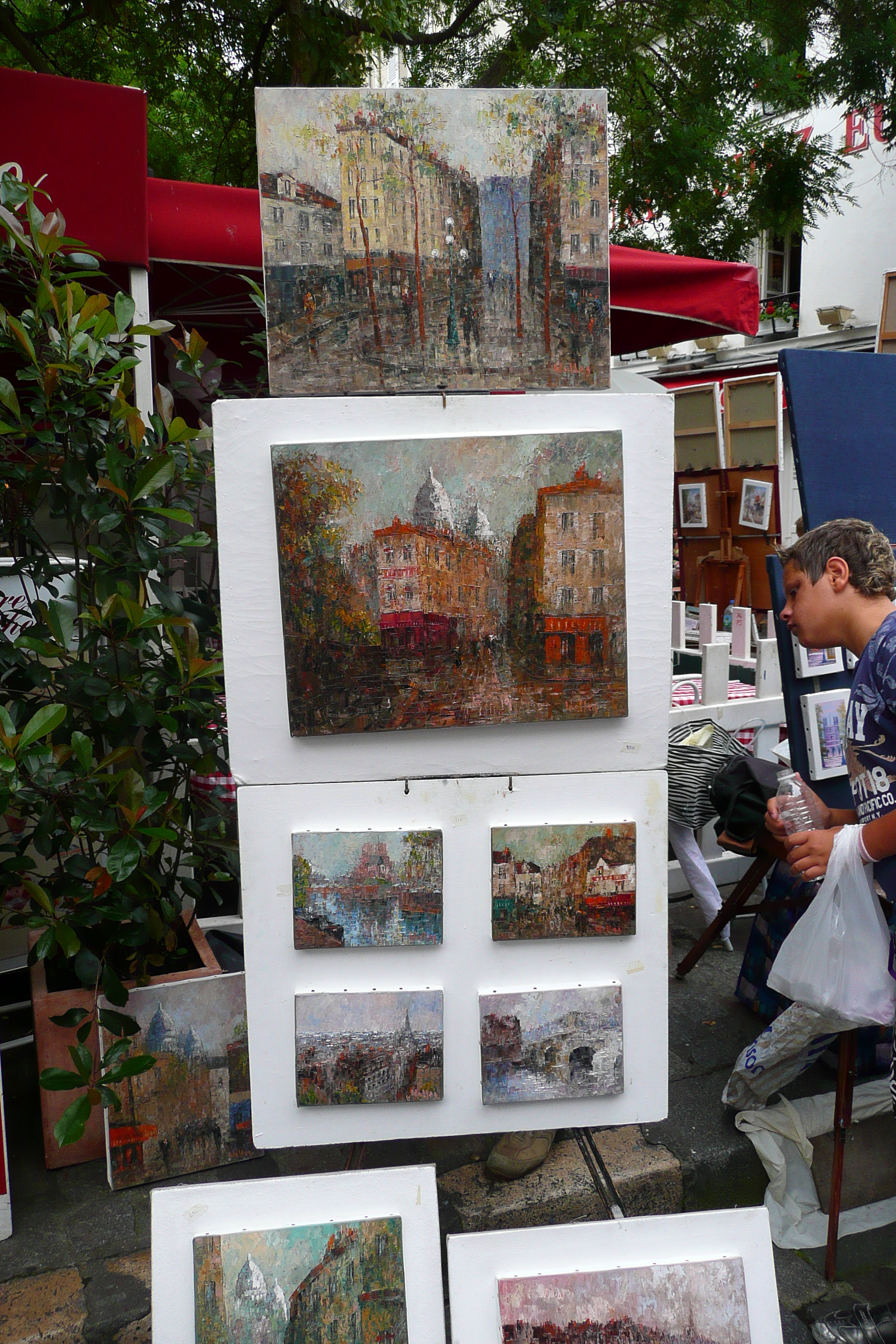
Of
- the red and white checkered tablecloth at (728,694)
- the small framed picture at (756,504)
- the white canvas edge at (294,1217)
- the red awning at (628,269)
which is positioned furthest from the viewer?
the small framed picture at (756,504)

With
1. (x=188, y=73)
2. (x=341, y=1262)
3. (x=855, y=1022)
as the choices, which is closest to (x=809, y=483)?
(x=855, y=1022)

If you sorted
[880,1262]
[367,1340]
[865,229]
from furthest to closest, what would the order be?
[865,229] < [880,1262] < [367,1340]

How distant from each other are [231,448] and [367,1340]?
1.31 m

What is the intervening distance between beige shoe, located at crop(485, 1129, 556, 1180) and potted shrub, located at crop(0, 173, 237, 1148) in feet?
2.69

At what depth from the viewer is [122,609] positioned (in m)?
1.89

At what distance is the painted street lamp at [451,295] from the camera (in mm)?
1359

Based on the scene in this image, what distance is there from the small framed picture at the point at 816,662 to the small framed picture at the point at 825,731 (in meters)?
0.06

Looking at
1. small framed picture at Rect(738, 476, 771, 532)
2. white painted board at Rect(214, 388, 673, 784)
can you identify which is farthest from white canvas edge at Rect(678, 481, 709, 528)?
white painted board at Rect(214, 388, 673, 784)

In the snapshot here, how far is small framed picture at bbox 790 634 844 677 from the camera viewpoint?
2.38 meters

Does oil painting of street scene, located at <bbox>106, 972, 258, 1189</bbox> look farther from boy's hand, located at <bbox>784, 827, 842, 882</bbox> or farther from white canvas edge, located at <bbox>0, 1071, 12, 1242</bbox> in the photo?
boy's hand, located at <bbox>784, 827, 842, 882</bbox>

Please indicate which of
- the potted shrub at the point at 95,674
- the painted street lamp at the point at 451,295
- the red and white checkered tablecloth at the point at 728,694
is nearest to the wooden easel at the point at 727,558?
the red and white checkered tablecloth at the point at 728,694

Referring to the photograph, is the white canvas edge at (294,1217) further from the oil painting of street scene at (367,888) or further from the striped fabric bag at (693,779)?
the striped fabric bag at (693,779)

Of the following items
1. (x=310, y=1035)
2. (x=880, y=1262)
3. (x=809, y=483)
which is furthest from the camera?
(x=809, y=483)

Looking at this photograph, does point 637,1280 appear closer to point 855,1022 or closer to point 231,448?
point 855,1022
